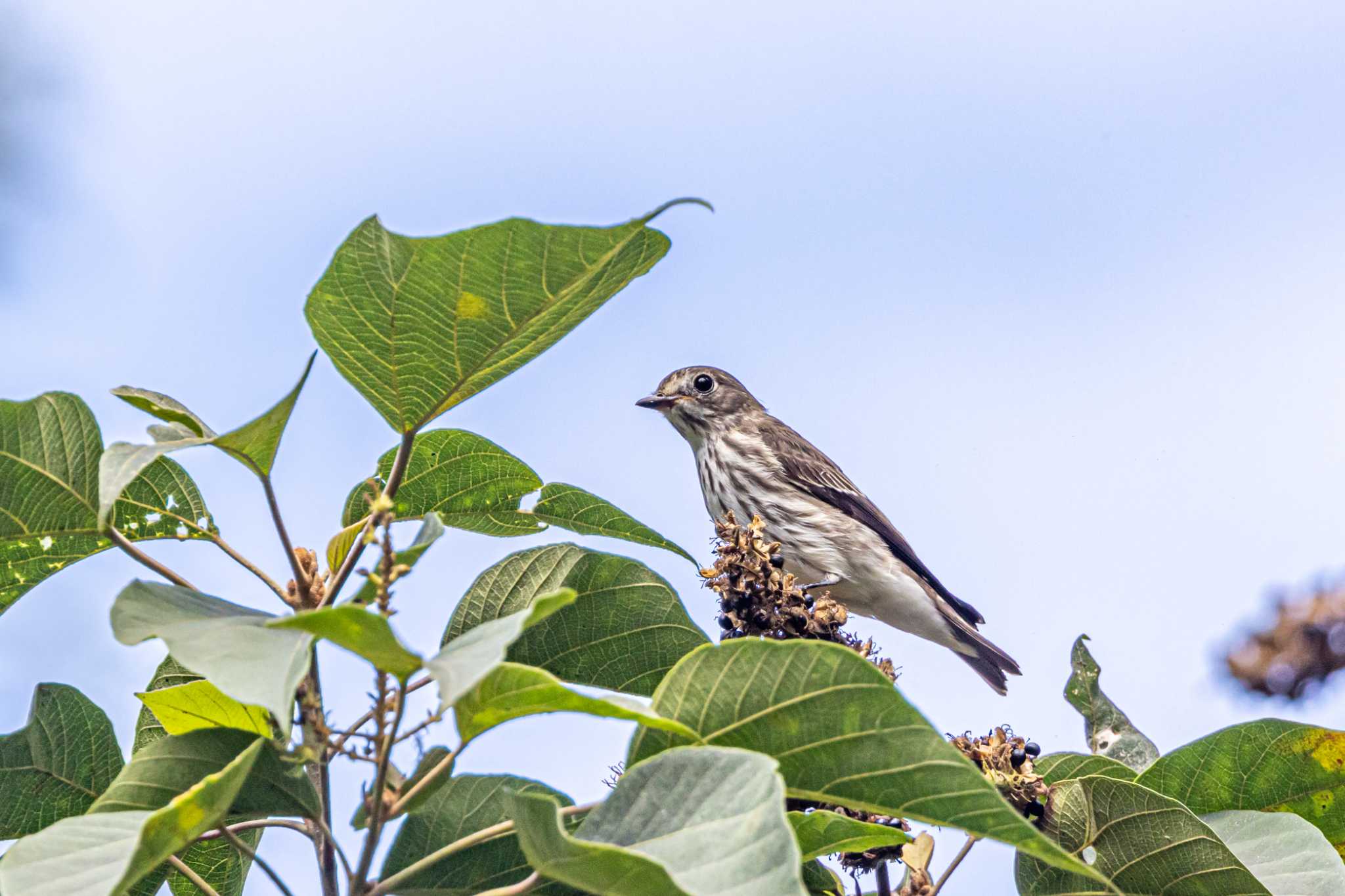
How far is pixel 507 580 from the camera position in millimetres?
2271

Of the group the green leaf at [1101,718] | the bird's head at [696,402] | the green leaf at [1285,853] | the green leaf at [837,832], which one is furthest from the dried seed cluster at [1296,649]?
the bird's head at [696,402]

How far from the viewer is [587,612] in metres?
2.25

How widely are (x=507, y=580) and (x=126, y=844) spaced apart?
0.89 metres

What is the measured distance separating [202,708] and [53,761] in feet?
1.06

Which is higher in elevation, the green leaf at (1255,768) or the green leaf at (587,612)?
the green leaf at (587,612)

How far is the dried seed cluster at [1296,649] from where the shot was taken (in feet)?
12.8

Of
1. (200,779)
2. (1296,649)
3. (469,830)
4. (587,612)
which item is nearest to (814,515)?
(1296,649)

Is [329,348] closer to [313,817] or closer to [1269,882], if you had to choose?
[313,817]

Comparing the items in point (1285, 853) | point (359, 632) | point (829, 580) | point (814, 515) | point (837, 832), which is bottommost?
point (1285, 853)

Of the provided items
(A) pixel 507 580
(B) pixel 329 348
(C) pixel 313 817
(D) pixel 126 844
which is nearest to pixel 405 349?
(B) pixel 329 348

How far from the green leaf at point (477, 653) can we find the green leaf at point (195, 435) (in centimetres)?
60

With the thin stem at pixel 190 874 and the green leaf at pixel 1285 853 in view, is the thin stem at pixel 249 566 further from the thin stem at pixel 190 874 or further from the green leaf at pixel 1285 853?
the green leaf at pixel 1285 853

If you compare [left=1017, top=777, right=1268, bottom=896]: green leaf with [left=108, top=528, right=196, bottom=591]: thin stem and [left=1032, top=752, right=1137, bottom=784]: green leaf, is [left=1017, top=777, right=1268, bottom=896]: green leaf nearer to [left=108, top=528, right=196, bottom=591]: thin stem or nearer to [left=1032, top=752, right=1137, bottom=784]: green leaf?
[left=1032, top=752, right=1137, bottom=784]: green leaf

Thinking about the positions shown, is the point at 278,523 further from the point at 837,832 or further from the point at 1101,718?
the point at 1101,718
